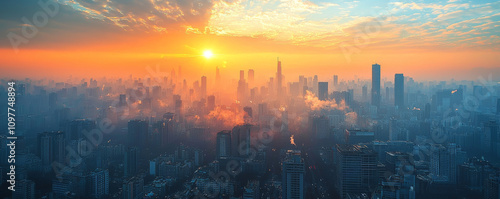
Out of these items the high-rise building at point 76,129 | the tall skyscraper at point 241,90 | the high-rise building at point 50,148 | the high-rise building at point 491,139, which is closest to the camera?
the high-rise building at point 50,148

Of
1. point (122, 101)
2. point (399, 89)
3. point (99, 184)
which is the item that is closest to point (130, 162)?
point (99, 184)

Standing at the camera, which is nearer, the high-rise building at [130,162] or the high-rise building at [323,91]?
the high-rise building at [130,162]

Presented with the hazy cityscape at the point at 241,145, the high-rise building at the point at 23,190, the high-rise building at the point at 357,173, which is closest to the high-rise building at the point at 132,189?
the hazy cityscape at the point at 241,145

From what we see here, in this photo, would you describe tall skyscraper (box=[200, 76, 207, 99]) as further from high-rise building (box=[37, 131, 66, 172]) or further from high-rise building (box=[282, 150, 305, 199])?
high-rise building (box=[282, 150, 305, 199])

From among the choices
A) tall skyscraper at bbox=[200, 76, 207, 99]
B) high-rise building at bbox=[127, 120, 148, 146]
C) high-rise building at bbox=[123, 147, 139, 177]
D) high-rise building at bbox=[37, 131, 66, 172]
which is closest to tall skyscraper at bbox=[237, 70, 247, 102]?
tall skyscraper at bbox=[200, 76, 207, 99]

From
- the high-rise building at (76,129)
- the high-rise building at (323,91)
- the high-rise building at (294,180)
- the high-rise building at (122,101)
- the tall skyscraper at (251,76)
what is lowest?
the high-rise building at (294,180)

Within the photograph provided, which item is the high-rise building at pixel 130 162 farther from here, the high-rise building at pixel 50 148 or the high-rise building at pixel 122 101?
the high-rise building at pixel 122 101

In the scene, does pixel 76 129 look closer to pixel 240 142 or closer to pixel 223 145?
pixel 223 145
